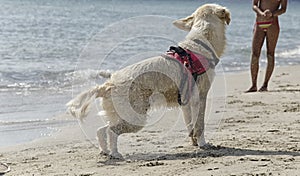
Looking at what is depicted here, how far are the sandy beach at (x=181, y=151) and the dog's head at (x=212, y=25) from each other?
1.20 m

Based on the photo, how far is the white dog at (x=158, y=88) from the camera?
6281mm

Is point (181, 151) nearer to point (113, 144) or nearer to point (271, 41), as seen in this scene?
point (113, 144)

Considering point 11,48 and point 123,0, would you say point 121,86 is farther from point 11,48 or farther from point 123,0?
point 123,0

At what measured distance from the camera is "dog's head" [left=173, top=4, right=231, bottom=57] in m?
6.82

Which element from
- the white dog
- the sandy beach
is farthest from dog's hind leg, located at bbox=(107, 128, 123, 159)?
the sandy beach

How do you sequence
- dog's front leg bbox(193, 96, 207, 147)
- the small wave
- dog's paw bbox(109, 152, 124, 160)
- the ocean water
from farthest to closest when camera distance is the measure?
the ocean water
the small wave
dog's front leg bbox(193, 96, 207, 147)
dog's paw bbox(109, 152, 124, 160)

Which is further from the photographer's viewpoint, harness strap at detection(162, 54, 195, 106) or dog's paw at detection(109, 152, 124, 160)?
harness strap at detection(162, 54, 195, 106)

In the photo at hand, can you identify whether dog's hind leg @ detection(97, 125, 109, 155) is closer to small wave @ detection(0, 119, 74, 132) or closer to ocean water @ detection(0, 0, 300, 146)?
ocean water @ detection(0, 0, 300, 146)

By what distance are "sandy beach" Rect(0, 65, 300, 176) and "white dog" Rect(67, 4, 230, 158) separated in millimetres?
343

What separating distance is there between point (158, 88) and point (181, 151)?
2.70ft

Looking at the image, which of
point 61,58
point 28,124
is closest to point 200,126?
point 28,124

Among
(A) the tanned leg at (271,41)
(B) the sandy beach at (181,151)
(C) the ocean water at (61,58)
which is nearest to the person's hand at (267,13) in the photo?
(A) the tanned leg at (271,41)

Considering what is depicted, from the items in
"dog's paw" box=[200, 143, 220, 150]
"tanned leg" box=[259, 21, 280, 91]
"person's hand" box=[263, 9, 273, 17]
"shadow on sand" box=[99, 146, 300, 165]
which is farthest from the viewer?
"tanned leg" box=[259, 21, 280, 91]

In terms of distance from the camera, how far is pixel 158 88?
6.34m
